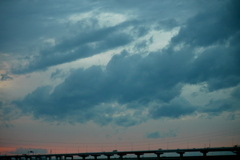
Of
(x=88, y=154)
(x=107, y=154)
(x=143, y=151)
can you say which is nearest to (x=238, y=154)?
(x=143, y=151)

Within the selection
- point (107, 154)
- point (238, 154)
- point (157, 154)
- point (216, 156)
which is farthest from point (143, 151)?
point (238, 154)

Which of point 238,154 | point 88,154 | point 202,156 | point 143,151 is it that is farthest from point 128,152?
point 238,154

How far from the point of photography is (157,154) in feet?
520

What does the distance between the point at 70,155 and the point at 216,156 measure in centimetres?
8107

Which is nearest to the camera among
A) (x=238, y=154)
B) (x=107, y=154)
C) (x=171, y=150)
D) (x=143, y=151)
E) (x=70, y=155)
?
(x=238, y=154)

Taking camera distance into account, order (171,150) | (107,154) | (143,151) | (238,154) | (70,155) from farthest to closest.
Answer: (70,155)
(107,154)
(143,151)
(171,150)
(238,154)

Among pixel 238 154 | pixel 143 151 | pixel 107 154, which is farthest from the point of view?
pixel 107 154

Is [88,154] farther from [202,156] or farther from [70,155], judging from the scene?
[202,156]

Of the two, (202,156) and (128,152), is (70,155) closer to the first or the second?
(128,152)

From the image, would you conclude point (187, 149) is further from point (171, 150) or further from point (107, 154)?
point (107, 154)

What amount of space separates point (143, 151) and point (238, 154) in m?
43.5

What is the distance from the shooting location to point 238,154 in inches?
5581

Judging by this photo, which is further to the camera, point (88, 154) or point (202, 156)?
point (88, 154)

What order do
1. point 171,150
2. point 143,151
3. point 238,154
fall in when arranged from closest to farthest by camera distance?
point 238,154, point 171,150, point 143,151
